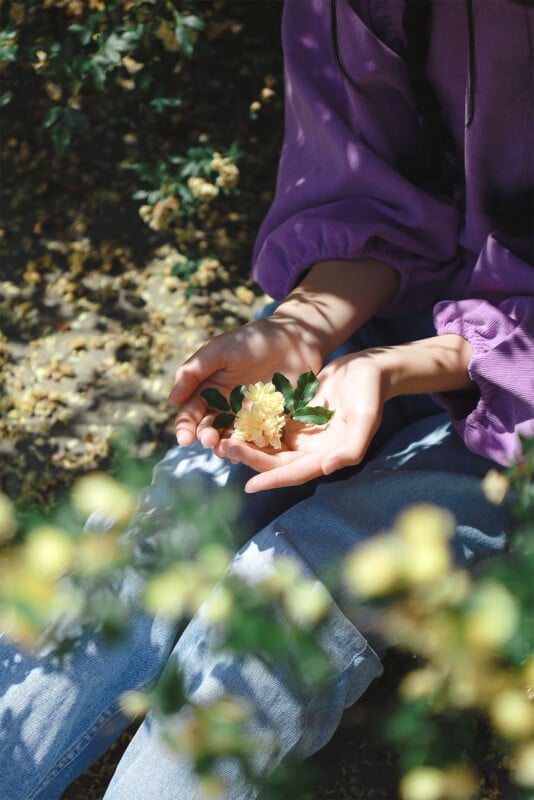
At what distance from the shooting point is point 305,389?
4.92 ft

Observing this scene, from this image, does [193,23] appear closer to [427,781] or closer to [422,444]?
[422,444]

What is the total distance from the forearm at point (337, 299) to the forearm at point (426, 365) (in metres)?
0.17

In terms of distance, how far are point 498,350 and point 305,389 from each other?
1.38 ft

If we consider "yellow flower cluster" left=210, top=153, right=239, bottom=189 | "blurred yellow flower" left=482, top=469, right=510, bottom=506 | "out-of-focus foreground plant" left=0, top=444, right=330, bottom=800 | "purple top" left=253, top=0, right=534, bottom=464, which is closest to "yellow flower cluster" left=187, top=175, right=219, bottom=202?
"yellow flower cluster" left=210, top=153, right=239, bottom=189

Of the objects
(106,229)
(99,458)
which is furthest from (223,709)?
(106,229)

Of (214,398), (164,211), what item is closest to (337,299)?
(214,398)

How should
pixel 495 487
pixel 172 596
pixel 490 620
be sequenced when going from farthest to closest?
pixel 495 487, pixel 172 596, pixel 490 620

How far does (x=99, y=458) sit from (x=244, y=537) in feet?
3.49

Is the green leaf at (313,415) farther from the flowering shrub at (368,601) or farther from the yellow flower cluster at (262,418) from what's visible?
the flowering shrub at (368,601)

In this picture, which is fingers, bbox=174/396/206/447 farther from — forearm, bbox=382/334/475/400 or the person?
forearm, bbox=382/334/475/400

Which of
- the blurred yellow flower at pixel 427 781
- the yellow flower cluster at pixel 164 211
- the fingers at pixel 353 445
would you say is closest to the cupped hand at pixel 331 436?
→ the fingers at pixel 353 445

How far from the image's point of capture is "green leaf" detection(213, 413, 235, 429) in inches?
59.1

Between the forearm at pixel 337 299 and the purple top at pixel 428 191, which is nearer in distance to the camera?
the purple top at pixel 428 191

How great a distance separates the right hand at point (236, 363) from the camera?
150 cm
